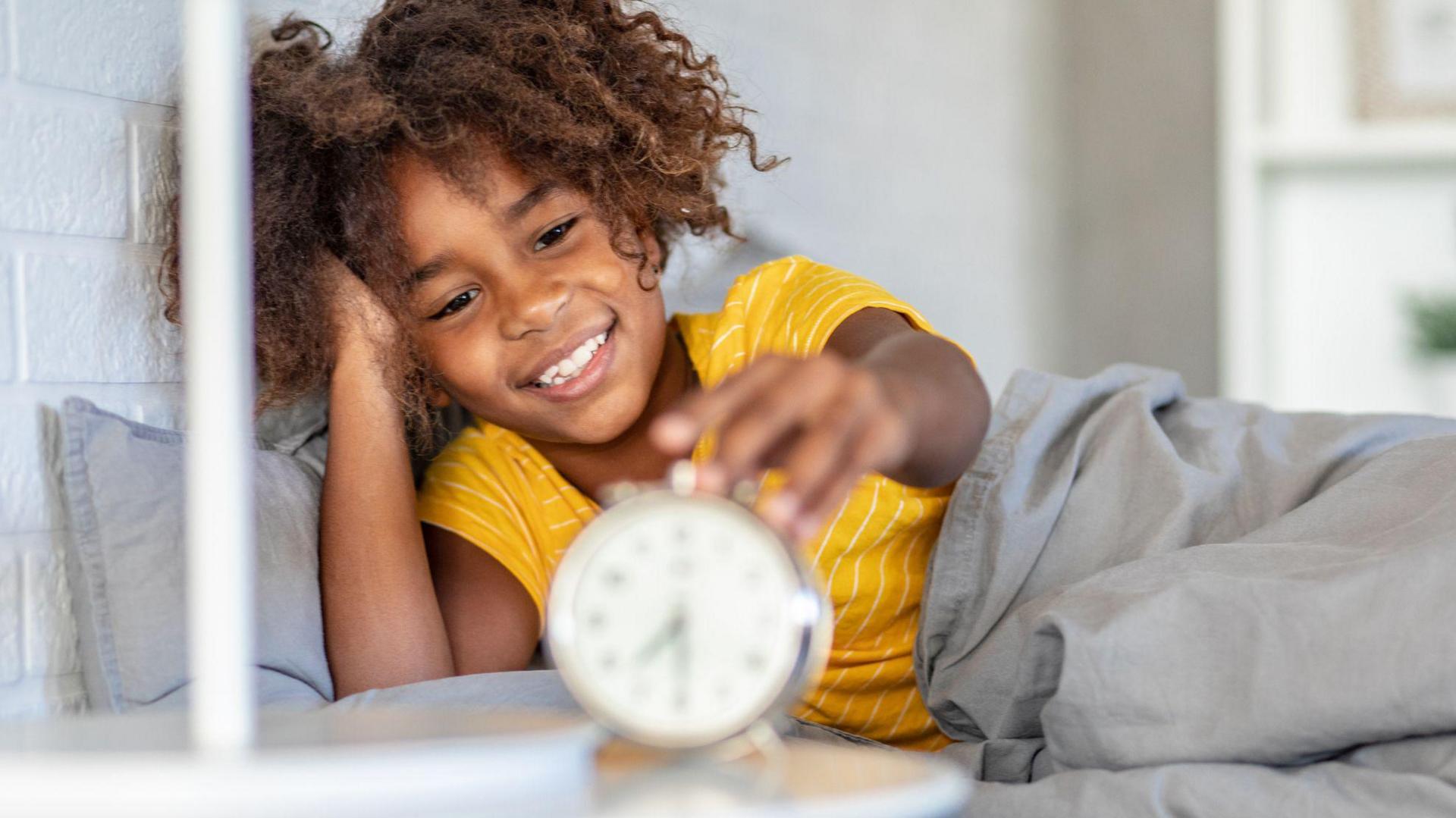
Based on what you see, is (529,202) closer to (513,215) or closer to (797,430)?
(513,215)

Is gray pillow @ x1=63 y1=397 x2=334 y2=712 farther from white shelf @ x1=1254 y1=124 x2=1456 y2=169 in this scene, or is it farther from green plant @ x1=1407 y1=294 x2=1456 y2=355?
green plant @ x1=1407 y1=294 x2=1456 y2=355

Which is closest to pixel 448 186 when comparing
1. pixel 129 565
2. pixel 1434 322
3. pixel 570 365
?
pixel 570 365

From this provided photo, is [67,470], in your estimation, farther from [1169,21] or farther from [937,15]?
[1169,21]

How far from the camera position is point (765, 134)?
1.95 metres

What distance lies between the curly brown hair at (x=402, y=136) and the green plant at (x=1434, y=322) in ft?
5.73

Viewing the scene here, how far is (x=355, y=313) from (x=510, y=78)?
25 cm

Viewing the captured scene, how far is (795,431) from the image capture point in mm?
667

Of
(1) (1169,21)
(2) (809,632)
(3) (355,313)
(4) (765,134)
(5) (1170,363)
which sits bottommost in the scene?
(5) (1170,363)

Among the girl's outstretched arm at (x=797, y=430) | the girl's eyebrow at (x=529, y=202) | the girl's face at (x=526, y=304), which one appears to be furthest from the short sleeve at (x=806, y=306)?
the girl's outstretched arm at (x=797, y=430)

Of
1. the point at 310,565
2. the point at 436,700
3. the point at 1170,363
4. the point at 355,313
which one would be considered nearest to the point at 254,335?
the point at 355,313

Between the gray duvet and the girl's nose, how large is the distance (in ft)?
1.29

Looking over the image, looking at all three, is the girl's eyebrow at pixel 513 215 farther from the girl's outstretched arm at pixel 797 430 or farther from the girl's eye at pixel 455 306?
the girl's outstretched arm at pixel 797 430

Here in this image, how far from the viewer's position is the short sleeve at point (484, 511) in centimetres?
134

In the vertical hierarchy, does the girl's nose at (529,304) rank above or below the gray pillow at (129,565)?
above
